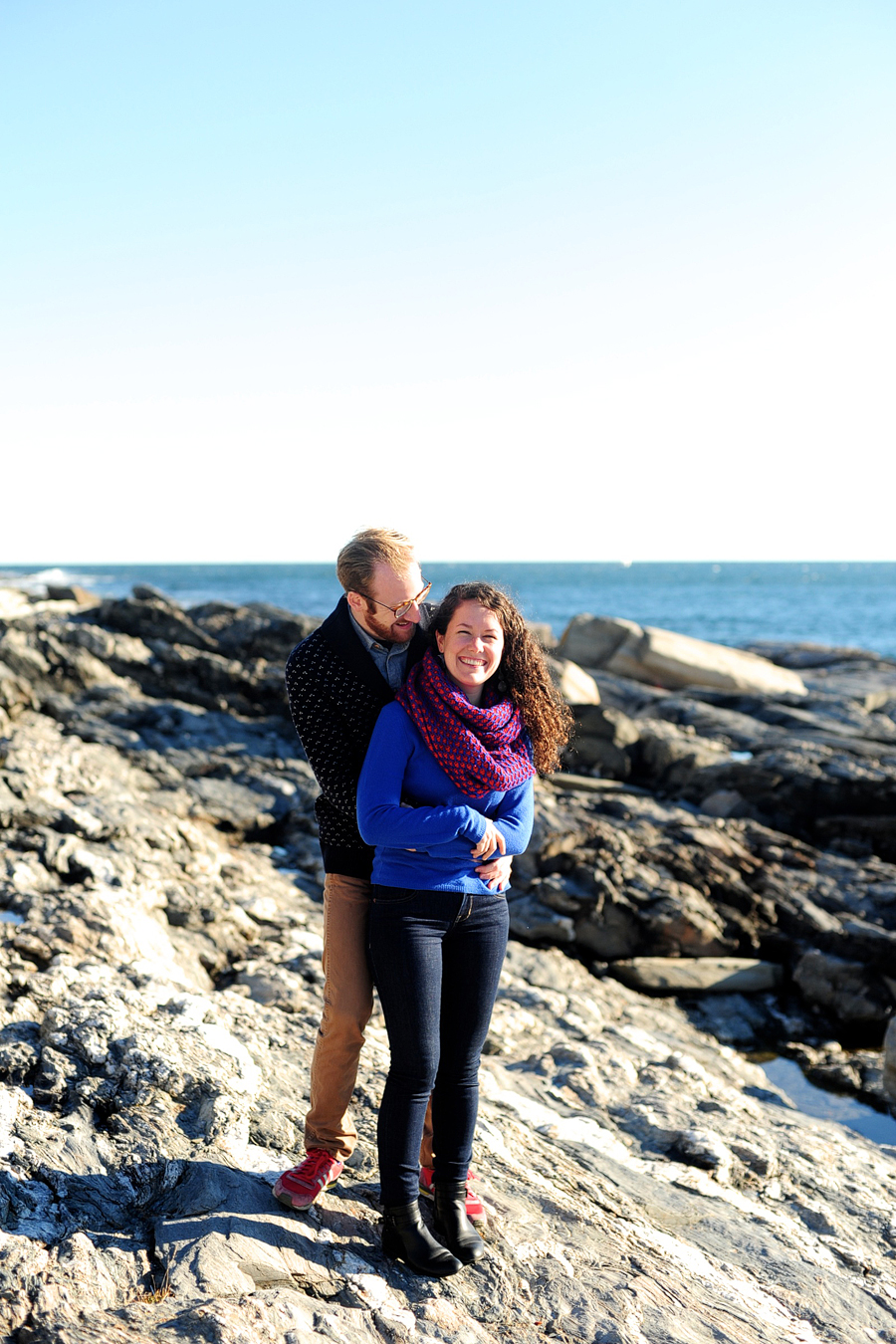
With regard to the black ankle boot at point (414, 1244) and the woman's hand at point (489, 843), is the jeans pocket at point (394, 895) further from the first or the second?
the black ankle boot at point (414, 1244)

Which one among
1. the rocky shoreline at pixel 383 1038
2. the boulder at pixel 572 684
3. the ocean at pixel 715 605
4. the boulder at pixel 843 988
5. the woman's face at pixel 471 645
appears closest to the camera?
the rocky shoreline at pixel 383 1038

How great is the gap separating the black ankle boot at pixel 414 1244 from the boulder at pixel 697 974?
4.77 metres

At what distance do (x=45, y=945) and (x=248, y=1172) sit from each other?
205 cm

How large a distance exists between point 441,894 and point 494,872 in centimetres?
19

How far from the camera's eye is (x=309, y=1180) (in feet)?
10.1

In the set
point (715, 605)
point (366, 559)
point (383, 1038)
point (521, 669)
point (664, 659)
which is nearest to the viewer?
point (366, 559)

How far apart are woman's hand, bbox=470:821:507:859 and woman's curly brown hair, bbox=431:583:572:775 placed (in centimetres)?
44

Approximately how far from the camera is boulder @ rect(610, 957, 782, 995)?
7.43 m

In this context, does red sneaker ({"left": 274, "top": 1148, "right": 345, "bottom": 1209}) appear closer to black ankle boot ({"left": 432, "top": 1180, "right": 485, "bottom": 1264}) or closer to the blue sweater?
black ankle boot ({"left": 432, "top": 1180, "right": 485, "bottom": 1264})

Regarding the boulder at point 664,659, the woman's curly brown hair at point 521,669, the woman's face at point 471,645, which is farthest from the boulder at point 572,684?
the woman's face at point 471,645

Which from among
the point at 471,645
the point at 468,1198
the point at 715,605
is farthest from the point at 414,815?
the point at 715,605

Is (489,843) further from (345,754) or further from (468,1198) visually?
(468,1198)

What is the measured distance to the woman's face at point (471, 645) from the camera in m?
3.04

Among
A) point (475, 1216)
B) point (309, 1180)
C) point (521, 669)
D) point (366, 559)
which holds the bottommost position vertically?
point (475, 1216)
